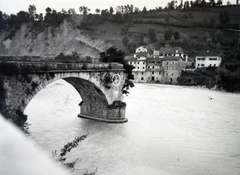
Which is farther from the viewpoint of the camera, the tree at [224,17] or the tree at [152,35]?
the tree at [152,35]

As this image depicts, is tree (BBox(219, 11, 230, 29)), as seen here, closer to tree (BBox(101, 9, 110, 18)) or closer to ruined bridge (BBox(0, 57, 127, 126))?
ruined bridge (BBox(0, 57, 127, 126))

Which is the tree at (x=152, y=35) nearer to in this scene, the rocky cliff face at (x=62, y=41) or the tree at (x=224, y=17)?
the rocky cliff face at (x=62, y=41)

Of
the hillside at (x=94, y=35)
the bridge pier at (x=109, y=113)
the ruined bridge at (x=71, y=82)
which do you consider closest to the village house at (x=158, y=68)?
the hillside at (x=94, y=35)

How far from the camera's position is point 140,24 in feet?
123

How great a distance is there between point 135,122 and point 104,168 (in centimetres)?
488

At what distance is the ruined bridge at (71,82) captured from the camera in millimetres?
7500

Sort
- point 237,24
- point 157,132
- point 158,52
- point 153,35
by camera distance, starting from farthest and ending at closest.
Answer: point 153,35, point 158,52, point 157,132, point 237,24

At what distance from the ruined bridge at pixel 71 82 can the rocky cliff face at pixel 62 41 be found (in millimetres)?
19456

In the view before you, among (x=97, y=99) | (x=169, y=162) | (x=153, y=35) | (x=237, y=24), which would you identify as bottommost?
(x=169, y=162)

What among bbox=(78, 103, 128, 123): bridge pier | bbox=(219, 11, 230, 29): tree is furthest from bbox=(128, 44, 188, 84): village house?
bbox=(219, 11, 230, 29): tree

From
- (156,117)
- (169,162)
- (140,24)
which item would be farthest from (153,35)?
(169,162)

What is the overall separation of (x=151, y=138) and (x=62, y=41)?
2932 cm

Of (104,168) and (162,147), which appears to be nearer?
(104,168)

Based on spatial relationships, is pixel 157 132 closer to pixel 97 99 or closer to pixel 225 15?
pixel 97 99
